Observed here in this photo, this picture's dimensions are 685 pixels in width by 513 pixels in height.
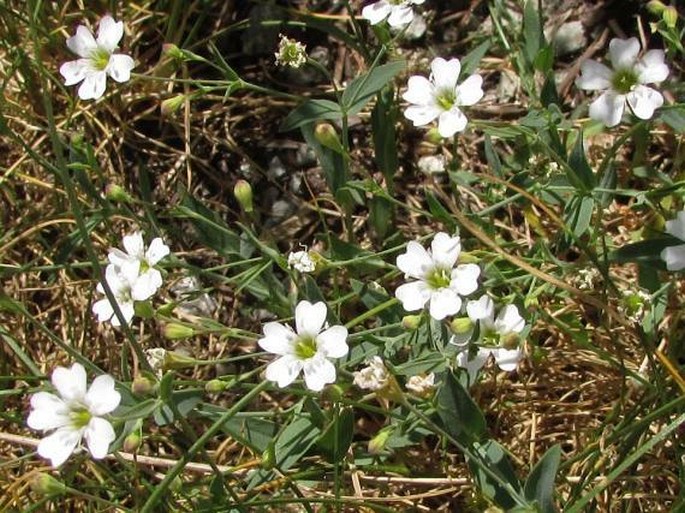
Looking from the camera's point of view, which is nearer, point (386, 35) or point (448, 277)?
point (448, 277)

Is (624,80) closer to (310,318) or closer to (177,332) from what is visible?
(310,318)

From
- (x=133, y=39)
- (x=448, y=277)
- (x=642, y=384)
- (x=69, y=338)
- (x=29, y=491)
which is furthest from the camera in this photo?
(x=133, y=39)

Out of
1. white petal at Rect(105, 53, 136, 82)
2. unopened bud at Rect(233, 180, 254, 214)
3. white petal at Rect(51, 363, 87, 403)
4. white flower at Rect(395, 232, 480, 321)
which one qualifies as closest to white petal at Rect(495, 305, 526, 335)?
white flower at Rect(395, 232, 480, 321)

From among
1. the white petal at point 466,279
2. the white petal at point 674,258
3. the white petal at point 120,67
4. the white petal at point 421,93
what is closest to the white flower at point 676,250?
the white petal at point 674,258

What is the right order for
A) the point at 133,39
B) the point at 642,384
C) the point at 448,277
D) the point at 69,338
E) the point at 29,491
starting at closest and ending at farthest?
the point at 448,277
the point at 642,384
the point at 29,491
the point at 69,338
the point at 133,39

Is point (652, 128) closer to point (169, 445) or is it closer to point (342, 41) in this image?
point (342, 41)

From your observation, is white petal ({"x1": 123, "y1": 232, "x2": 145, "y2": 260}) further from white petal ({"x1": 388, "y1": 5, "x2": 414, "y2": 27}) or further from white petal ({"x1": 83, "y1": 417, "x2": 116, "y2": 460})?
white petal ({"x1": 388, "y1": 5, "x2": 414, "y2": 27})

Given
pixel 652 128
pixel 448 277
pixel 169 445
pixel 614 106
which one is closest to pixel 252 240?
pixel 448 277
